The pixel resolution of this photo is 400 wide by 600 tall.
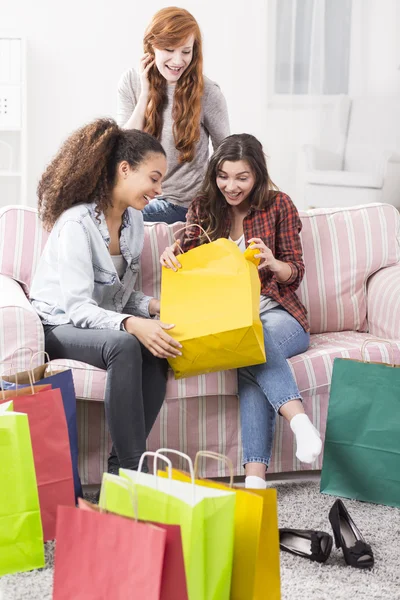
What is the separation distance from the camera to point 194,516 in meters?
1.28

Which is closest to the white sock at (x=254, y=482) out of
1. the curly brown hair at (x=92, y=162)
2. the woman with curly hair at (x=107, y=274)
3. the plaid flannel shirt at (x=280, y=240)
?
the woman with curly hair at (x=107, y=274)

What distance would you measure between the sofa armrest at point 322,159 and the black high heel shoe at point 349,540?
10.5 feet

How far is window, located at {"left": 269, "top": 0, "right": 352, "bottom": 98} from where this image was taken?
190 inches

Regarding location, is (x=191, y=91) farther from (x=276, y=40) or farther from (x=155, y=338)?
(x=276, y=40)

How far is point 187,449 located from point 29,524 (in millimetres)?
720

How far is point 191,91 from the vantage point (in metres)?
2.73

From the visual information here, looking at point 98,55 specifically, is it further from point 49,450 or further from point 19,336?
point 49,450

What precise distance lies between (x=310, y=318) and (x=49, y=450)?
3.88 ft

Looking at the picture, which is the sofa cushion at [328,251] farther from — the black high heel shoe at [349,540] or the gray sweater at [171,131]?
the black high heel shoe at [349,540]

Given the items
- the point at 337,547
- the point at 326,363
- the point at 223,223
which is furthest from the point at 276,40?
the point at 337,547

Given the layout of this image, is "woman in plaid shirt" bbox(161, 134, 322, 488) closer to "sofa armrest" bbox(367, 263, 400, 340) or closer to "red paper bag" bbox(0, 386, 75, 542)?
"sofa armrest" bbox(367, 263, 400, 340)

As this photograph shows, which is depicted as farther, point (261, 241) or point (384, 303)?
point (384, 303)

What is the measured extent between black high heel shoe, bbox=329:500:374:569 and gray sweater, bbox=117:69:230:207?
51.5 inches

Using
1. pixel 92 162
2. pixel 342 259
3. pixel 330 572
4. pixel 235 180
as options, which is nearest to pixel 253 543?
pixel 330 572
